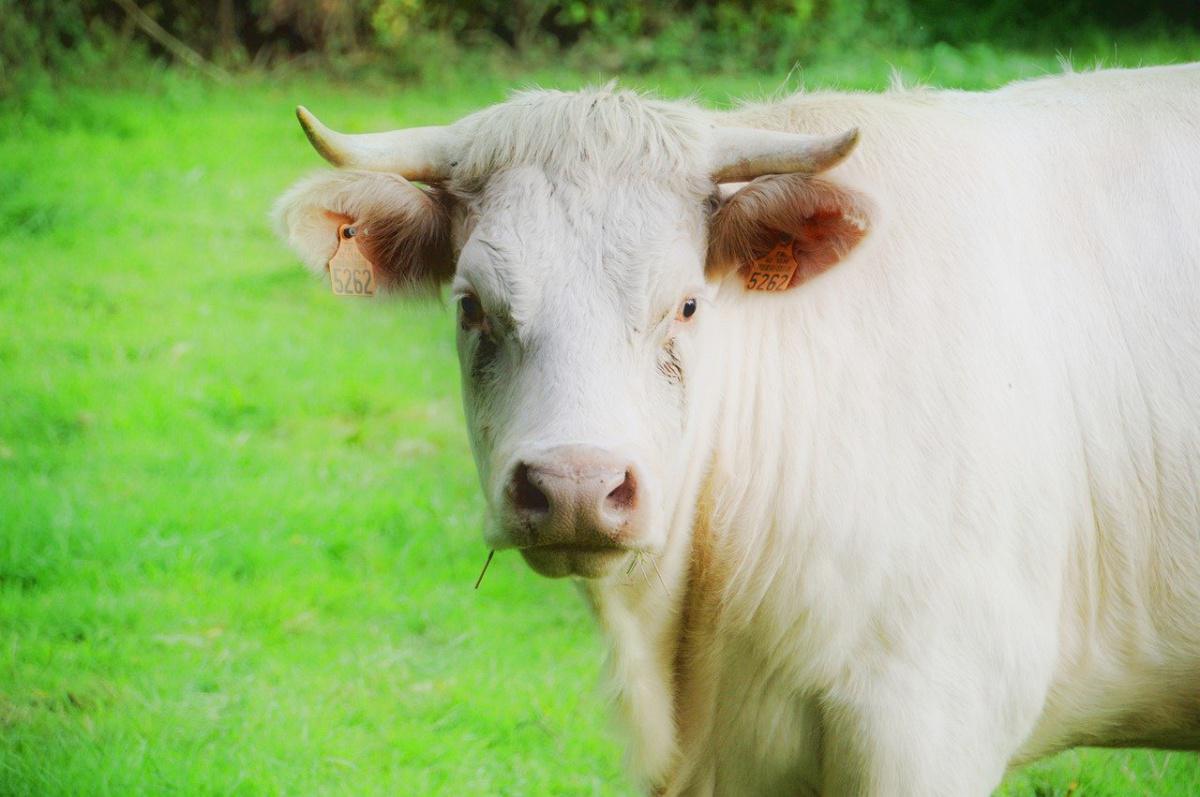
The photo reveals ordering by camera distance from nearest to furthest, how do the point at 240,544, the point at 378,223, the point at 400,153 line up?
the point at 400,153
the point at 378,223
the point at 240,544

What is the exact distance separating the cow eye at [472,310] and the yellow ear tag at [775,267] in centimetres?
62

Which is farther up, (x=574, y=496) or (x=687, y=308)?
(x=687, y=308)

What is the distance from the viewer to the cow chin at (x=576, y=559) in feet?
9.33

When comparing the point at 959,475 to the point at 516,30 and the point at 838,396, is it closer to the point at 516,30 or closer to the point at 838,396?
the point at 838,396

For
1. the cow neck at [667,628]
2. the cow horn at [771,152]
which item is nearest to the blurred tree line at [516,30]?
the cow horn at [771,152]

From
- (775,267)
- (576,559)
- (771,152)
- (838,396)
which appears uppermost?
(771,152)

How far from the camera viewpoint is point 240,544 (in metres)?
5.80

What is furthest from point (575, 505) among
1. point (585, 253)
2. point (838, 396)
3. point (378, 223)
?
point (378, 223)

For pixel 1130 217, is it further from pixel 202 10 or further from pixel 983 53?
pixel 202 10

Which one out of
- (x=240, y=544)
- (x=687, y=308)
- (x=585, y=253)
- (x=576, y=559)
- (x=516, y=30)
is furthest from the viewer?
(x=516, y=30)

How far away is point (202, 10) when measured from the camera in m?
12.5

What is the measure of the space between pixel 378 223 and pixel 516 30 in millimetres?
10049

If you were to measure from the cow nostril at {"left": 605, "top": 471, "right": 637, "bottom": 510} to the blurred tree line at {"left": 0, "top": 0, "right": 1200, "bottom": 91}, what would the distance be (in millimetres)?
10023

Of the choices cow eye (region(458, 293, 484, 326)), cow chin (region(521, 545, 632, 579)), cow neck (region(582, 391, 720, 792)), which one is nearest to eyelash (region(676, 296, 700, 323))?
cow neck (region(582, 391, 720, 792))
